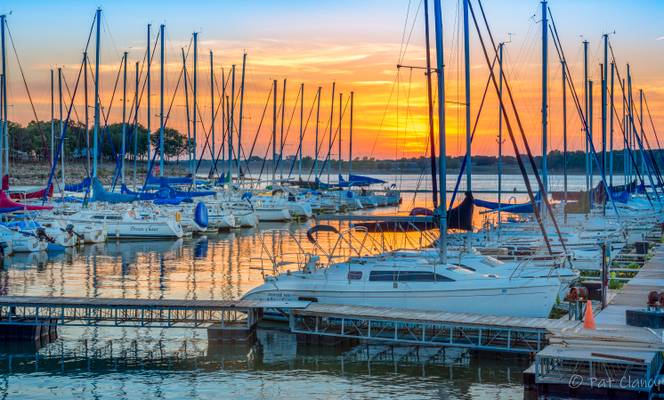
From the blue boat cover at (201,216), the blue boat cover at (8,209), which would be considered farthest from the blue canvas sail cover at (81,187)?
the blue boat cover at (8,209)

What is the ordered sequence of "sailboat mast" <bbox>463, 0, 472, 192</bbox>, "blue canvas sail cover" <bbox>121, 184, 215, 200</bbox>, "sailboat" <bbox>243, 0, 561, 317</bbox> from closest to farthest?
"sailboat" <bbox>243, 0, 561, 317</bbox>, "sailboat mast" <bbox>463, 0, 472, 192</bbox>, "blue canvas sail cover" <bbox>121, 184, 215, 200</bbox>

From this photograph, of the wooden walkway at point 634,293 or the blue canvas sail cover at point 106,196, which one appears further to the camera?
the blue canvas sail cover at point 106,196

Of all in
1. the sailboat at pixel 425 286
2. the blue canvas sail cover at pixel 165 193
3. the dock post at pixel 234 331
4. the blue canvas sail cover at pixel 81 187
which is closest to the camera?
the dock post at pixel 234 331

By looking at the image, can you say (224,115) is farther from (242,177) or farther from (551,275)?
(551,275)

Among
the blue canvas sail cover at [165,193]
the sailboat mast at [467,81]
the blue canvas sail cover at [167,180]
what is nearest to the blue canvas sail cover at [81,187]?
the blue canvas sail cover at [165,193]

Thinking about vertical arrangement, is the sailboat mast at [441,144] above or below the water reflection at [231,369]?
above

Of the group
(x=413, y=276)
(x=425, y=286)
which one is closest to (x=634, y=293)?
(x=425, y=286)

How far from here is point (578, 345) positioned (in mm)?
19906

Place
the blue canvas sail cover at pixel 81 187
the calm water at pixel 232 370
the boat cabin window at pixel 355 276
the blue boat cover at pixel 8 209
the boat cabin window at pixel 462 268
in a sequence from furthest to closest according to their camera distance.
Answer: the blue canvas sail cover at pixel 81 187, the blue boat cover at pixel 8 209, the boat cabin window at pixel 355 276, the boat cabin window at pixel 462 268, the calm water at pixel 232 370

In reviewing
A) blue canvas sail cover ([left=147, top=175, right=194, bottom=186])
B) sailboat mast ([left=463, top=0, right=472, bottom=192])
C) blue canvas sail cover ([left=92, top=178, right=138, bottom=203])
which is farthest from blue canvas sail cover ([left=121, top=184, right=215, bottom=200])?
sailboat mast ([left=463, top=0, right=472, bottom=192])

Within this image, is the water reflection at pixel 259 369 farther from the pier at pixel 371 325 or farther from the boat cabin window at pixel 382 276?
the boat cabin window at pixel 382 276

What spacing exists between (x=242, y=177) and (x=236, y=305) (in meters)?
62.9

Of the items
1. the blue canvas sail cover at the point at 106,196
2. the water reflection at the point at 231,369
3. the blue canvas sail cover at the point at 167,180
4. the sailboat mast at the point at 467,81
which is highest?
the sailboat mast at the point at 467,81

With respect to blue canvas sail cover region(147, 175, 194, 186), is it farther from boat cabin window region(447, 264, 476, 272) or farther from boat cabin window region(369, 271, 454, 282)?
boat cabin window region(369, 271, 454, 282)
